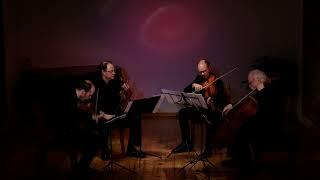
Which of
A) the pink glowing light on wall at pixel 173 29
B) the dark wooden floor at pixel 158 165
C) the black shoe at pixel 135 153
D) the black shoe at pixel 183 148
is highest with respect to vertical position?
the pink glowing light on wall at pixel 173 29

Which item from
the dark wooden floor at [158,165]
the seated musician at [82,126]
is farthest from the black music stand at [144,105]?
the dark wooden floor at [158,165]

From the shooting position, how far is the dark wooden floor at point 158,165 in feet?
21.2

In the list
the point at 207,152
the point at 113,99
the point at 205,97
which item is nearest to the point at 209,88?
the point at 205,97

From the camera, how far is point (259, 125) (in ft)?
20.6

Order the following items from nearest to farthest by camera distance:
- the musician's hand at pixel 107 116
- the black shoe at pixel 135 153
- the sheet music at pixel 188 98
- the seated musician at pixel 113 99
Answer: the sheet music at pixel 188 98 < the musician's hand at pixel 107 116 < the seated musician at pixel 113 99 < the black shoe at pixel 135 153

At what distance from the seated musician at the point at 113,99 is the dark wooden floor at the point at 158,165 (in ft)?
0.69

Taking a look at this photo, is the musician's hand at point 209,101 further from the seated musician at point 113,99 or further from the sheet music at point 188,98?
Answer: the seated musician at point 113,99

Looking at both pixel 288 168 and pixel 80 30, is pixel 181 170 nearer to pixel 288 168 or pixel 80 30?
pixel 288 168

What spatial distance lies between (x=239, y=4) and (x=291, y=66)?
125cm

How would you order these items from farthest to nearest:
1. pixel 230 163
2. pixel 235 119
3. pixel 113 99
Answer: pixel 113 99 → pixel 230 163 → pixel 235 119

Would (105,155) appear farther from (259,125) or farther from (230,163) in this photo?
(259,125)

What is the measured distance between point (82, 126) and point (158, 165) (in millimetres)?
1108

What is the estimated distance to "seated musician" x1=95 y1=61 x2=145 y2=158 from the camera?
706cm

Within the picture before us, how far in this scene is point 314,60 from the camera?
898cm
